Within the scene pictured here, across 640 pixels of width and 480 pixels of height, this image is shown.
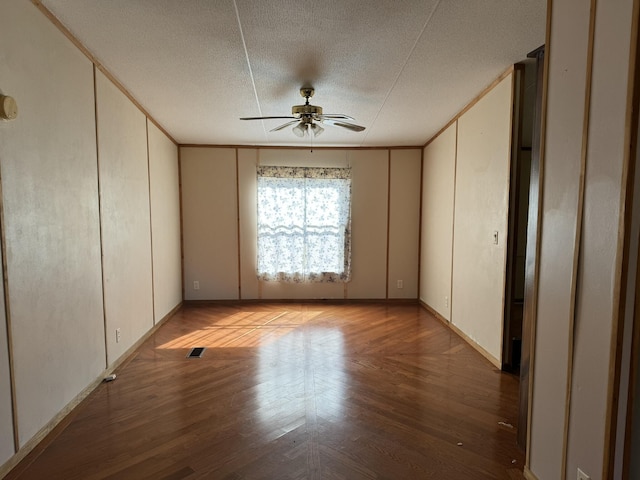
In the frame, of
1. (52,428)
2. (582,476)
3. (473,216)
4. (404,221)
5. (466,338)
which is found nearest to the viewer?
(582,476)

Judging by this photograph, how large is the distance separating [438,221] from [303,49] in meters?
2.90

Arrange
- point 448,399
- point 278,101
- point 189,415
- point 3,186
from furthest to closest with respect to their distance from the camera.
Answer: point 278,101, point 448,399, point 189,415, point 3,186

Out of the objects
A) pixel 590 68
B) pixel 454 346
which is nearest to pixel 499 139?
pixel 590 68

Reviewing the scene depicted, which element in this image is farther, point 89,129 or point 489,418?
point 89,129

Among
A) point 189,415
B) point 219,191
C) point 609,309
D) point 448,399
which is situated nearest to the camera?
point 609,309

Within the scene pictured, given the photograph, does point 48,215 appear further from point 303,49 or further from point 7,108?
point 303,49

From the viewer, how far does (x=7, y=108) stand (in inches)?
61.6

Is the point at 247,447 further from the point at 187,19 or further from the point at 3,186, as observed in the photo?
the point at 187,19

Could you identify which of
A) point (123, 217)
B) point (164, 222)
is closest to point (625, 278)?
point (123, 217)


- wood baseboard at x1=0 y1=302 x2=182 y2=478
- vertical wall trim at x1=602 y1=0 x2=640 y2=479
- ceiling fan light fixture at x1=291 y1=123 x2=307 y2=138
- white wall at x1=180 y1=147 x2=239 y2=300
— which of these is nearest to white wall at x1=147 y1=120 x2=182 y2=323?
white wall at x1=180 y1=147 x2=239 y2=300

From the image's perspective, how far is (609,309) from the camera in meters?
1.16

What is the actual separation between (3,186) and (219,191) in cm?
342

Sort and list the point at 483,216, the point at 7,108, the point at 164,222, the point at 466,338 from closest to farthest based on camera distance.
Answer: the point at 7,108 → the point at 483,216 → the point at 466,338 → the point at 164,222

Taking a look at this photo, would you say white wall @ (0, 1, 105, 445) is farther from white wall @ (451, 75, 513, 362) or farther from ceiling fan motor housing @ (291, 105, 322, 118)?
white wall @ (451, 75, 513, 362)
